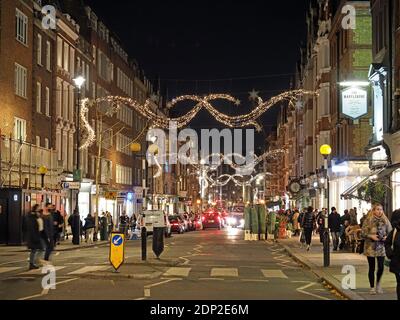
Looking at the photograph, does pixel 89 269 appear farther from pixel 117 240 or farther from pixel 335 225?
pixel 335 225

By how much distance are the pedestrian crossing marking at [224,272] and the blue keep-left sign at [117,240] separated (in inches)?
105

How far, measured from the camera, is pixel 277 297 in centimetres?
1745

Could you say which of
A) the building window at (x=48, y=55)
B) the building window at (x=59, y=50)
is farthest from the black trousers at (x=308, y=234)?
the building window at (x=59, y=50)

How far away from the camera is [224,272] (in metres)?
23.9

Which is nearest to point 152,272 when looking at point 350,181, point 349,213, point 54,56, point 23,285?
point 23,285

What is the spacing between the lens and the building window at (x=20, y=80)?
46000 mm

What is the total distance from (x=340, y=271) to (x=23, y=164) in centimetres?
2414

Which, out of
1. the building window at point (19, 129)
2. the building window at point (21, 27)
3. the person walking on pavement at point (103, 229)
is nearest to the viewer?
the building window at point (21, 27)

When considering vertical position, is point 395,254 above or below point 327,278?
above

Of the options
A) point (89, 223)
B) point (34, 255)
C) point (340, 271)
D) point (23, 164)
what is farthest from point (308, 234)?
point (23, 164)

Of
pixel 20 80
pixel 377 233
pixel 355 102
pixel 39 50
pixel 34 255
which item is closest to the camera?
pixel 377 233

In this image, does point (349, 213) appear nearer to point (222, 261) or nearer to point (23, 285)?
point (222, 261)

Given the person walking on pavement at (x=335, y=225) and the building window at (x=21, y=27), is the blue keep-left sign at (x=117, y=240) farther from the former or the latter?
the building window at (x=21, y=27)

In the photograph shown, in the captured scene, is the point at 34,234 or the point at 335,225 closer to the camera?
the point at 34,234
